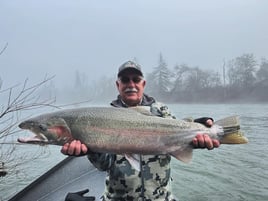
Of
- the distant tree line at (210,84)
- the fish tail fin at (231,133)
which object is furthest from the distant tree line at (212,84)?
the fish tail fin at (231,133)

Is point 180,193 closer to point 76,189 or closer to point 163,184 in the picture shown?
point 76,189

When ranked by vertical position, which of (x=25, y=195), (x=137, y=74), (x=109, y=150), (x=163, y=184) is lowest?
(x=25, y=195)

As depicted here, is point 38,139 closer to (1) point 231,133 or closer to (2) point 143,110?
(2) point 143,110

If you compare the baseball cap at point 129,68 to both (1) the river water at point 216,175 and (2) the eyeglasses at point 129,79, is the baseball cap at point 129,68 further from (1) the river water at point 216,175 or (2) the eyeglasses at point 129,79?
(1) the river water at point 216,175

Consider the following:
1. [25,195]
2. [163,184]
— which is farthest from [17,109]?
[163,184]

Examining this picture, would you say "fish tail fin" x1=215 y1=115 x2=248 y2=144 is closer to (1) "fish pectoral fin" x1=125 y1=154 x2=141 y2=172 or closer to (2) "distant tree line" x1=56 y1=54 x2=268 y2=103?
(1) "fish pectoral fin" x1=125 y1=154 x2=141 y2=172

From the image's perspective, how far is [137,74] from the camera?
12.3 feet

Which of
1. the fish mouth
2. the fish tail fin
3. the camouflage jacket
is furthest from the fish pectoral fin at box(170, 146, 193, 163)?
the fish mouth

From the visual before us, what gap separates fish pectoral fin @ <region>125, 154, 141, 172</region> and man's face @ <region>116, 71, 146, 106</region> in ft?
2.28

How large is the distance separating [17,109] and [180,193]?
19.8ft

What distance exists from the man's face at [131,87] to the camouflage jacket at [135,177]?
0.63 meters

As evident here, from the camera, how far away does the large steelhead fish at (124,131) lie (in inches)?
127

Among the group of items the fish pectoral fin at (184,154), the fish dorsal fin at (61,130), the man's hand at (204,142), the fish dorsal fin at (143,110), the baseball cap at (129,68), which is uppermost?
the baseball cap at (129,68)

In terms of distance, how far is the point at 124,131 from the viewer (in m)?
3.27
